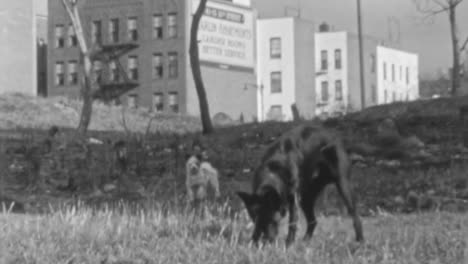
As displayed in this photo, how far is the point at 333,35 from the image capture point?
320 ft

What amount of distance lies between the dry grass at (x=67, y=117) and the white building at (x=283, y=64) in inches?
1816

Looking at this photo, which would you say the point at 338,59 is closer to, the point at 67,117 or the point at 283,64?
the point at 283,64

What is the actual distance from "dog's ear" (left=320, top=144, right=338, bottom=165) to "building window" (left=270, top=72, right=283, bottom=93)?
82.2 meters

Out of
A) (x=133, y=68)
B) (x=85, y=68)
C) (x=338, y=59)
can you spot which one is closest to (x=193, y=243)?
(x=85, y=68)

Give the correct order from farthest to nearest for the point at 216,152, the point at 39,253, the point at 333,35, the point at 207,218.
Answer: the point at 333,35 < the point at 216,152 < the point at 207,218 < the point at 39,253

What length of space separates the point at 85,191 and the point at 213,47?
64.1m

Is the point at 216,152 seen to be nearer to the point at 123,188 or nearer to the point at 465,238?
the point at 123,188

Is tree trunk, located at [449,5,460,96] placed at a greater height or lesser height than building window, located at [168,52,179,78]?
lesser

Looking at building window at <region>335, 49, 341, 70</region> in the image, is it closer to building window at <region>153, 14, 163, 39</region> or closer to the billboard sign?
the billboard sign

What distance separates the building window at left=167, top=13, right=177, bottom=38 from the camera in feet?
254

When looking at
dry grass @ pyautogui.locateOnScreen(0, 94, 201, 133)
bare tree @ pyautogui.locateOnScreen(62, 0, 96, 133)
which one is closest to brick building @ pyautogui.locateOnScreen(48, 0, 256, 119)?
dry grass @ pyautogui.locateOnScreen(0, 94, 201, 133)

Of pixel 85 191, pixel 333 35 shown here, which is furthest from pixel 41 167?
pixel 333 35

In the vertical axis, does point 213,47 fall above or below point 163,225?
above

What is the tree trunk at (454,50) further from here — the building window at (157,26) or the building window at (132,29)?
the building window at (132,29)
